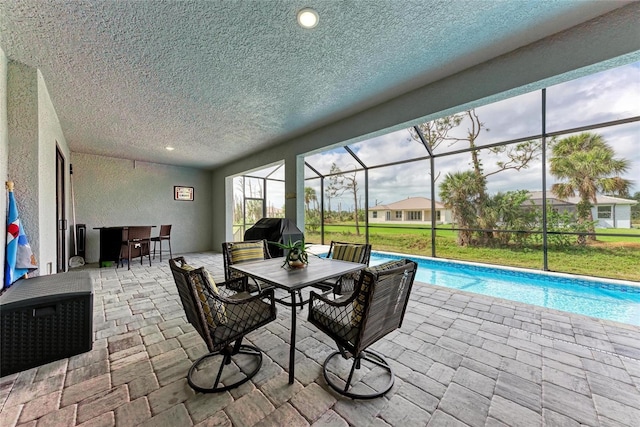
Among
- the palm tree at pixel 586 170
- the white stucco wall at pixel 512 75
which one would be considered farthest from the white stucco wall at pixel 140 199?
the palm tree at pixel 586 170

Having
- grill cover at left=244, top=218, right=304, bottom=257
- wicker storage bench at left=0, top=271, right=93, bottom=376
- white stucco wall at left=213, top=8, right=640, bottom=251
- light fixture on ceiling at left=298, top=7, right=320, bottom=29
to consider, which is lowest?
wicker storage bench at left=0, top=271, right=93, bottom=376

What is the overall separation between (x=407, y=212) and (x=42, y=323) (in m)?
7.62

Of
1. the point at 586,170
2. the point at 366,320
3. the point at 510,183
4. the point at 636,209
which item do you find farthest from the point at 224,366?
the point at 586,170

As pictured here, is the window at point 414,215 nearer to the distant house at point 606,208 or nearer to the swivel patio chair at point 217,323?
the distant house at point 606,208

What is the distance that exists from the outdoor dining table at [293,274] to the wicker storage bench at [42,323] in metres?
1.33

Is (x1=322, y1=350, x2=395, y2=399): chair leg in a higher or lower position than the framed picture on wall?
lower

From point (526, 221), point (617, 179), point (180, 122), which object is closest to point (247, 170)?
point (180, 122)

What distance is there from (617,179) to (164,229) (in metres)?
10.6

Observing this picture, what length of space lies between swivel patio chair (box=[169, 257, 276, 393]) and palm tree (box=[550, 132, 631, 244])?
728cm

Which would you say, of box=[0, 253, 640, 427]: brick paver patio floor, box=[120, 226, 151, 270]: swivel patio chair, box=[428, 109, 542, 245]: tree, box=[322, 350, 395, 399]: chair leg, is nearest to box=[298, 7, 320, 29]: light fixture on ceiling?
box=[322, 350, 395, 399]: chair leg

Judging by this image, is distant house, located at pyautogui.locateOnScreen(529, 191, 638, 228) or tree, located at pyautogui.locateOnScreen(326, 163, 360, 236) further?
tree, located at pyautogui.locateOnScreen(326, 163, 360, 236)

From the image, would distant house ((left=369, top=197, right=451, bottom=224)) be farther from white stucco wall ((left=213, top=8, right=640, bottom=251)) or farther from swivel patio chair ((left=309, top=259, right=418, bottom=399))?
swivel patio chair ((left=309, top=259, right=418, bottom=399))

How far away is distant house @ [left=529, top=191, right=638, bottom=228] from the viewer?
464 centimetres

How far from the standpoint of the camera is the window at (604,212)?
4.89 metres
